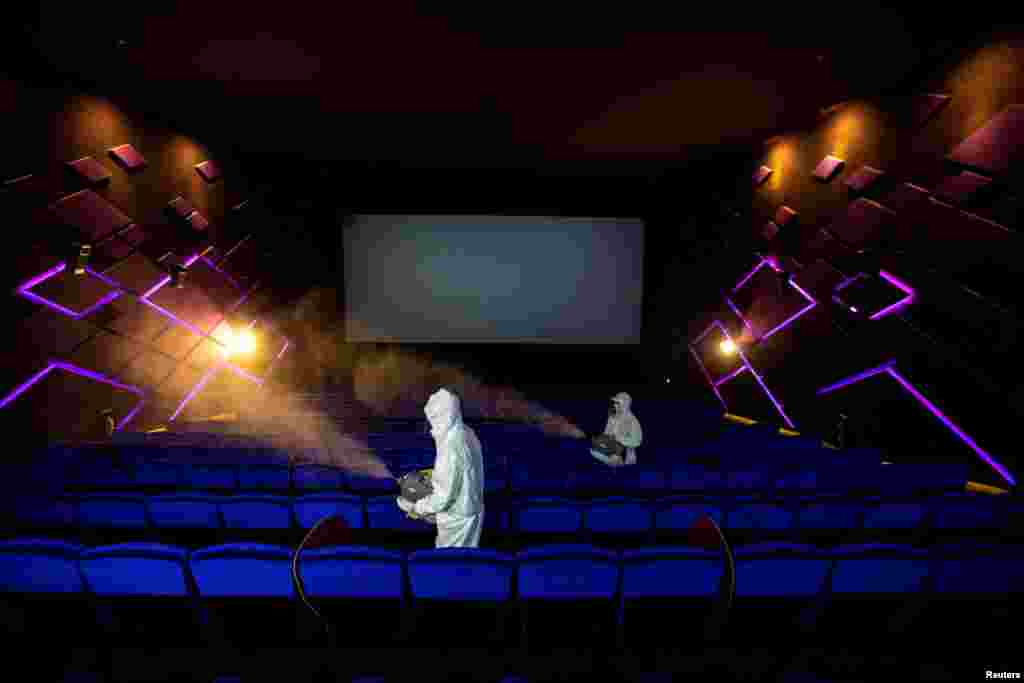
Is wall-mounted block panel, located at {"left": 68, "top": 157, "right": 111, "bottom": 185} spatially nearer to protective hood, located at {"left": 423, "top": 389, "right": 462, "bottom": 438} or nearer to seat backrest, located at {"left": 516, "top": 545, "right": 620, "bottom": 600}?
protective hood, located at {"left": 423, "top": 389, "right": 462, "bottom": 438}

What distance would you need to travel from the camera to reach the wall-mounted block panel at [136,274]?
20.0 feet

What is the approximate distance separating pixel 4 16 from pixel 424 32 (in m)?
3.64

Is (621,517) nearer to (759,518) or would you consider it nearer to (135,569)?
(759,518)

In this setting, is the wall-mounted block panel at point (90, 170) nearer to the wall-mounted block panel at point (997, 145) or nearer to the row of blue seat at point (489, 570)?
the row of blue seat at point (489, 570)

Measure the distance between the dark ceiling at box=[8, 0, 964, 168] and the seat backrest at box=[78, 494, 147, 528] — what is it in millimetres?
3996

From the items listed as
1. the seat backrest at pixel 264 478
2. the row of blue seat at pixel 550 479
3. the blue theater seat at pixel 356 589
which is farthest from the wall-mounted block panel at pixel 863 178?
the seat backrest at pixel 264 478

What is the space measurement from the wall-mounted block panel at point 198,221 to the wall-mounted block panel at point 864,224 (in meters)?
9.37

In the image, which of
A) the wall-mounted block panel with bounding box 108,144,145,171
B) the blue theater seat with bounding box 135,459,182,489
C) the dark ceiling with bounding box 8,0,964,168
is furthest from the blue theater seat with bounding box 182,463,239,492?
the wall-mounted block panel with bounding box 108,144,145,171

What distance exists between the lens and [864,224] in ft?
19.4

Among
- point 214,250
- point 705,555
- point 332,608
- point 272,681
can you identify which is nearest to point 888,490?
point 705,555

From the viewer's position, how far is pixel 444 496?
3031 millimetres

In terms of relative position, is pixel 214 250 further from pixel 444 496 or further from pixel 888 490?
pixel 888 490

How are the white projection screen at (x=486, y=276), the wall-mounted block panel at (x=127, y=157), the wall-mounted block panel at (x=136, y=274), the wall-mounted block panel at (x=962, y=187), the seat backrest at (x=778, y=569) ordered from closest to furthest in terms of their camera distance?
the seat backrest at (x=778, y=569), the wall-mounted block panel at (x=962, y=187), the wall-mounted block panel at (x=127, y=157), the wall-mounted block panel at (x=136, y=274), the white projection screen at (x=486, y=276)

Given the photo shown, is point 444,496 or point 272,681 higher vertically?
point 444,496
